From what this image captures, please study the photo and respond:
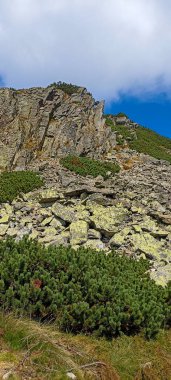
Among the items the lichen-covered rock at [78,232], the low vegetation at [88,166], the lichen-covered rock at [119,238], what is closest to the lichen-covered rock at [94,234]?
the lichen-covered rock at [78,232]

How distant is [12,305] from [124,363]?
2.71m

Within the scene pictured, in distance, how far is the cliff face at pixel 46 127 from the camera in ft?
78.5

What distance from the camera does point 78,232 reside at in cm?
1362

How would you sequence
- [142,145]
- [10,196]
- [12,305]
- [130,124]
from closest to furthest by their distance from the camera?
[12,305], [10,196], [142,145], [130,124]

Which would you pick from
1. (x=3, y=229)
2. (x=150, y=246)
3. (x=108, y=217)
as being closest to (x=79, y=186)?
(x=108, y=217)

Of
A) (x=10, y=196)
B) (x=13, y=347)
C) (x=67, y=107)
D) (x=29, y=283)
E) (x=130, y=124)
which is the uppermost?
(x=130, y=124)

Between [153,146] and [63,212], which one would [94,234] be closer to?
[63,212]

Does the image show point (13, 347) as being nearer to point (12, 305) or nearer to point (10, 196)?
point (12, 305)

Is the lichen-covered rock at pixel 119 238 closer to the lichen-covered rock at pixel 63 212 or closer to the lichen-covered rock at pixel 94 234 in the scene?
the lichen-covered rock at pixel 94 234

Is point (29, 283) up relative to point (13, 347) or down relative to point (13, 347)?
up

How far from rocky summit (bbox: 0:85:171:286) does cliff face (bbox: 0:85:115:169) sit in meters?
0.07

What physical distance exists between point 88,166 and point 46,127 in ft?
16.8

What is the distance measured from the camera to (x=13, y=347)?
629 centimetres

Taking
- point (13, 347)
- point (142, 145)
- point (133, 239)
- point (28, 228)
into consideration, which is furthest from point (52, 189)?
point (142, 145)
